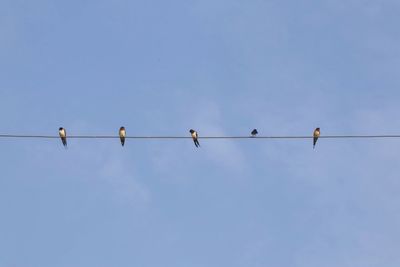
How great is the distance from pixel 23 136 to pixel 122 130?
10.4 meters

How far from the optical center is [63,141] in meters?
29.8

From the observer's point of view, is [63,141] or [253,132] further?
[253,132]

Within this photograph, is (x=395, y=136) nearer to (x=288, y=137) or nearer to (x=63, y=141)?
(x=288, y=137)

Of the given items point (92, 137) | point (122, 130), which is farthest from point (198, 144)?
point (92, 137)

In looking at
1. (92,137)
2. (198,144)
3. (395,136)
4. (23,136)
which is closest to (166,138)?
(92,137)

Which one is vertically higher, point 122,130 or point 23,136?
point 122,130

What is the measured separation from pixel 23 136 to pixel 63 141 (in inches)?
343

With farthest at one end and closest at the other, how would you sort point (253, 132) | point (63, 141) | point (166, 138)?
point (253, 132) → point (63, 141) → point (166, 138)

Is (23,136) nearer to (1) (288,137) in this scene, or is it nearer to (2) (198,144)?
(1) (288,137)

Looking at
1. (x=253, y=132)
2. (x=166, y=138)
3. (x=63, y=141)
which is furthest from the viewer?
(x=253, y=132)

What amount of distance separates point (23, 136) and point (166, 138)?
3.02 meters

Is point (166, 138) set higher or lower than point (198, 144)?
lower

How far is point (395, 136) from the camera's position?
2097 centimetres

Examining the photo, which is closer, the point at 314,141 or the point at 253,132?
the point at 314,141
